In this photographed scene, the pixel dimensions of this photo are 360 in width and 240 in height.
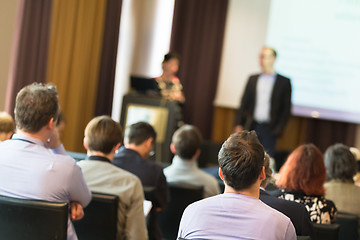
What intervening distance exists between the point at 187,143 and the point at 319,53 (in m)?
3.67

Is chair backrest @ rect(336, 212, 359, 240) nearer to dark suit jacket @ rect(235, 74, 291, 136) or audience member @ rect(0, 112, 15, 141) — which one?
audience member @ rect(0, 112, 15, 141)

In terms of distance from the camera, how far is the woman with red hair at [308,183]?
260 cm

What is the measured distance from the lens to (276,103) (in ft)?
20.1

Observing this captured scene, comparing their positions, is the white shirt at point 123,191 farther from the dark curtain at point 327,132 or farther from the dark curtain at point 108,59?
the dark curtain at point 327,132

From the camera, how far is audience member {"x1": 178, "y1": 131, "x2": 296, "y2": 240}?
5.53 ft

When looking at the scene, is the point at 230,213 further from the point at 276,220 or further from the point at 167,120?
the point at 167,120

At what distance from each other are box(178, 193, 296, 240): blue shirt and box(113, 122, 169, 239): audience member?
1.19m

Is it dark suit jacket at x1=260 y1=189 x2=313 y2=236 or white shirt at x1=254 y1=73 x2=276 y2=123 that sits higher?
white shirt at x1=254 y1=73 x2=276 y2=123

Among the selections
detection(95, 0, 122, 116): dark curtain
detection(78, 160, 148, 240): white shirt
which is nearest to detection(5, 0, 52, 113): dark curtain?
detection(95, 0, 122, 116): dark curtain

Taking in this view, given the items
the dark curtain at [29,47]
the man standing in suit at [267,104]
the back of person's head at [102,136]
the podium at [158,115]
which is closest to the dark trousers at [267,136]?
the man standing in suit at [267,104]

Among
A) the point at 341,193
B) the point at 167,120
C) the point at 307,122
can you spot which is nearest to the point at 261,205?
the point at 341,193

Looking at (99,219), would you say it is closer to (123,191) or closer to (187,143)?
(123,191)

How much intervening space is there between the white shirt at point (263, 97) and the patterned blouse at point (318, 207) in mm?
3583

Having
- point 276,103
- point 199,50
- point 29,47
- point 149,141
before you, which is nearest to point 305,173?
point 149,141
